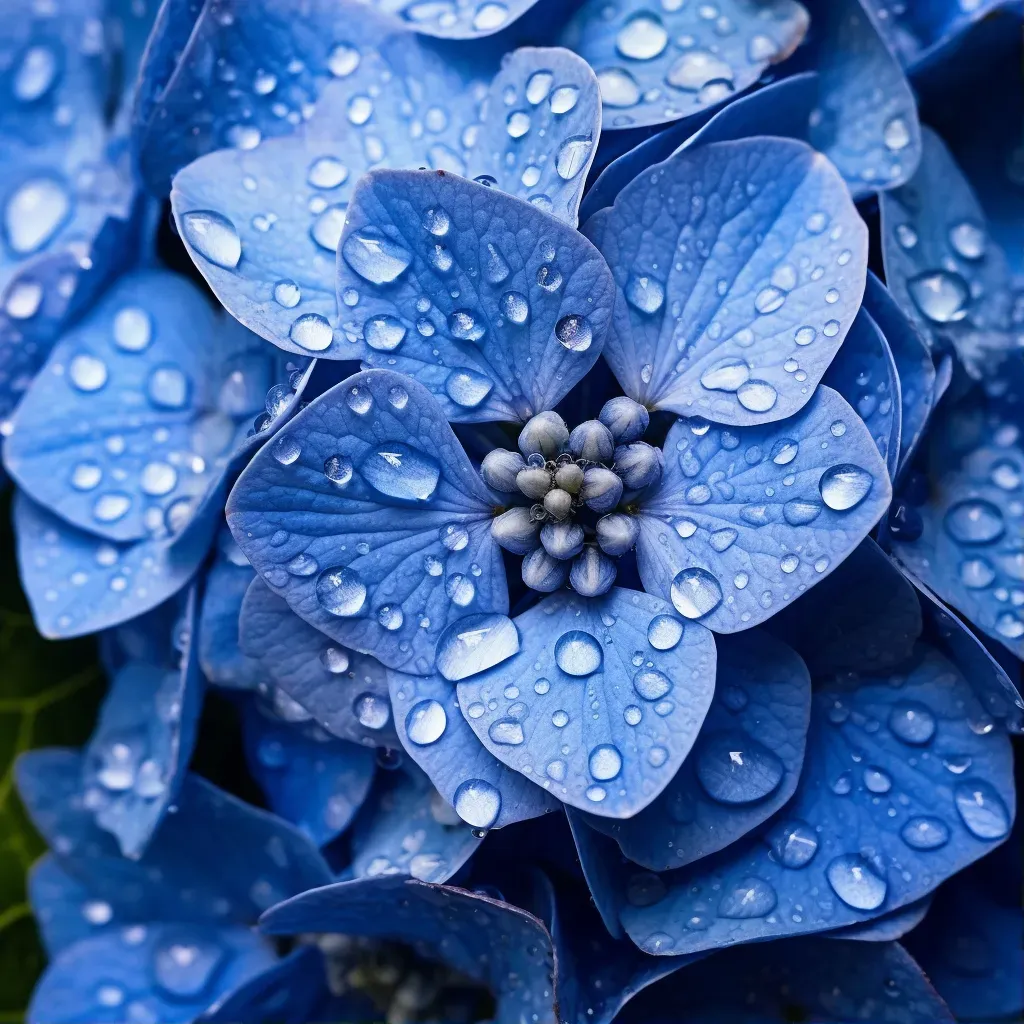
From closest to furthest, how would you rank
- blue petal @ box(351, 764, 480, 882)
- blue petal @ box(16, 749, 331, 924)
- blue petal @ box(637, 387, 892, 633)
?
blue petal @ box(637, 387, 892, 633), blue petal @ box(351, 764, 480, 882), blue petal @ box(16, 749, 331, 924)

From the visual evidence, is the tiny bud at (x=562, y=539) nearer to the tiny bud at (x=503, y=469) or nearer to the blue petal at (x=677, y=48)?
the tiny bud at (x=503, y=469)

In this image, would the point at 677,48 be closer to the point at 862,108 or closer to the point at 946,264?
the point at 862,108

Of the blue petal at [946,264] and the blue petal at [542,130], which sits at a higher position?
the blue petal at [542,130]

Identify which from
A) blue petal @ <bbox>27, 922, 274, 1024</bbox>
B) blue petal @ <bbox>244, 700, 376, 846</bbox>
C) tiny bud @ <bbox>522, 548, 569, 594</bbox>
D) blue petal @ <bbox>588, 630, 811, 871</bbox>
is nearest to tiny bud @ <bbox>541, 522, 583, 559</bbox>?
tiny bud @ <bbox>522, 548, 569, 594</bbox>

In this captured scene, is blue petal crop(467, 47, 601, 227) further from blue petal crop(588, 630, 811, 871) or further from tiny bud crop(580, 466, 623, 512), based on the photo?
blue petal crop(588, 630, 811, 871)

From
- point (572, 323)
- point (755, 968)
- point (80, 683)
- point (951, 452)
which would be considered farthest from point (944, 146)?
point (80, 683)

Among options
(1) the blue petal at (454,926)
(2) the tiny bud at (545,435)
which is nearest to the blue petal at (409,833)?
(1) the blue petal at (454,926)

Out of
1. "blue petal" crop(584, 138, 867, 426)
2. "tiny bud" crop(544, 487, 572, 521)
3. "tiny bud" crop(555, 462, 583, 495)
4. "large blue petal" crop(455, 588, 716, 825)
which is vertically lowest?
"large blue petal" crop(455, 588, 716, 825)
